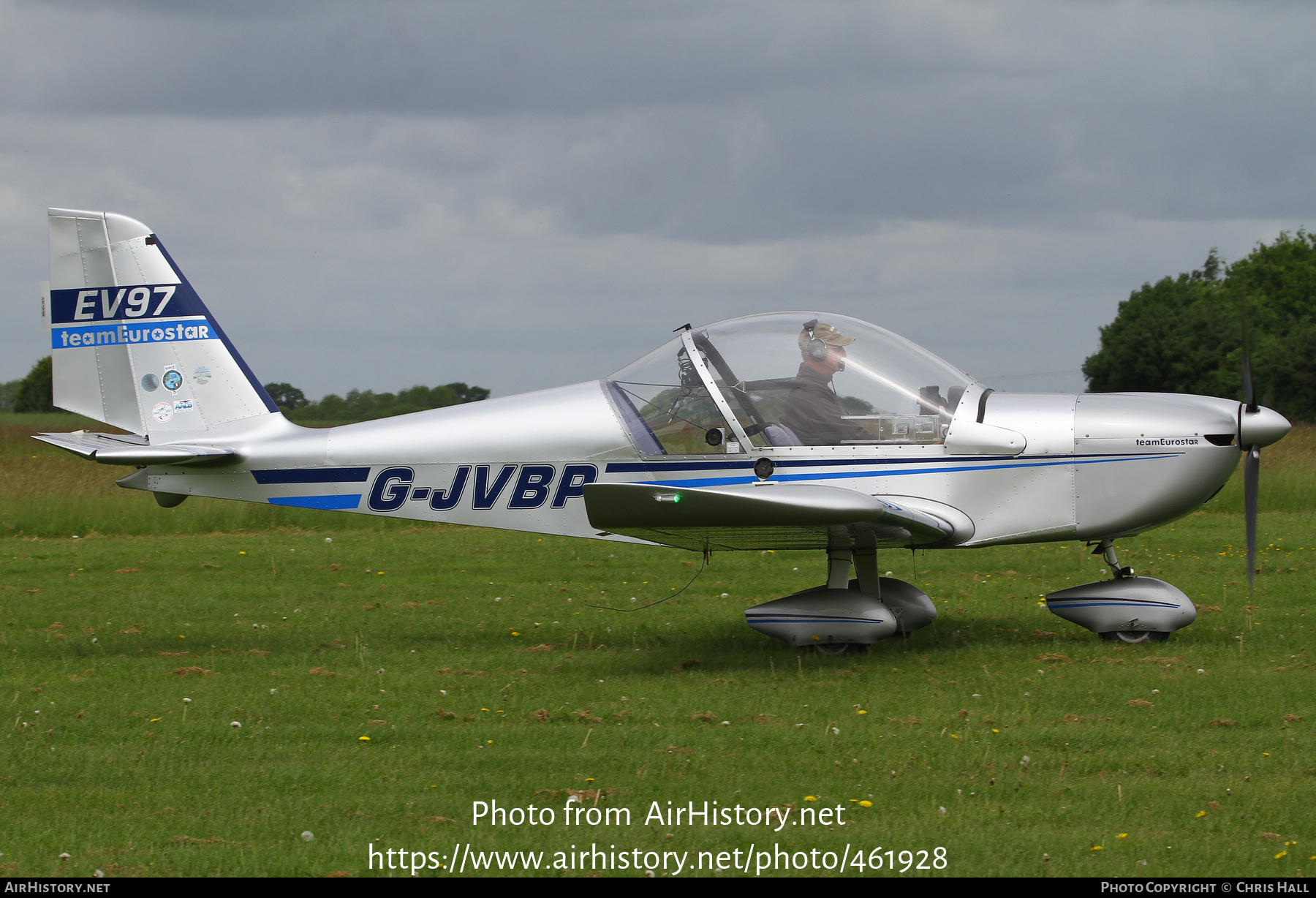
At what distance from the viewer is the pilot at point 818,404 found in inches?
304

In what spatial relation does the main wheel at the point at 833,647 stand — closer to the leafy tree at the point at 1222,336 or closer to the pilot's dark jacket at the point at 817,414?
the pilot's dark jacket at the point at 817,414

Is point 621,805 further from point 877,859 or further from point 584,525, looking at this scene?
point 584,525

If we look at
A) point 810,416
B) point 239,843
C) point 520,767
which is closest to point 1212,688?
point 810,416

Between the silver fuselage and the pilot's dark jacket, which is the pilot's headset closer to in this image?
the pilot's dark jacket

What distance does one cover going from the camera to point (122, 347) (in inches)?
340

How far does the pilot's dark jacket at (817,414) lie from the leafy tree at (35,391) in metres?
52.5

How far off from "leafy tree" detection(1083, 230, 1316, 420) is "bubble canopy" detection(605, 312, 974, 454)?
41.5 m

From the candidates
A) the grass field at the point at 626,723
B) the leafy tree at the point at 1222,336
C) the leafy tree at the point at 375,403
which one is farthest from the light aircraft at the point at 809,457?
the leafy tree at the point at 1222,336

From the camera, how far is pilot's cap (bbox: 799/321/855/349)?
7.84 meters

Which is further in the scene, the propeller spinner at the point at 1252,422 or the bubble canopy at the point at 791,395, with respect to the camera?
the bubble canopy at the point at 791,395

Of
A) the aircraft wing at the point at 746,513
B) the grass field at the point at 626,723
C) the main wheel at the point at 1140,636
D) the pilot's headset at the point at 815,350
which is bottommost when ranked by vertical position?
the grass field at the point at 626,723

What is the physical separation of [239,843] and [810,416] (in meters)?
4.58

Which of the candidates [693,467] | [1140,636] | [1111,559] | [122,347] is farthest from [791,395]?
[122,347]

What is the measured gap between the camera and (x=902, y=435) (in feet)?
25.4
